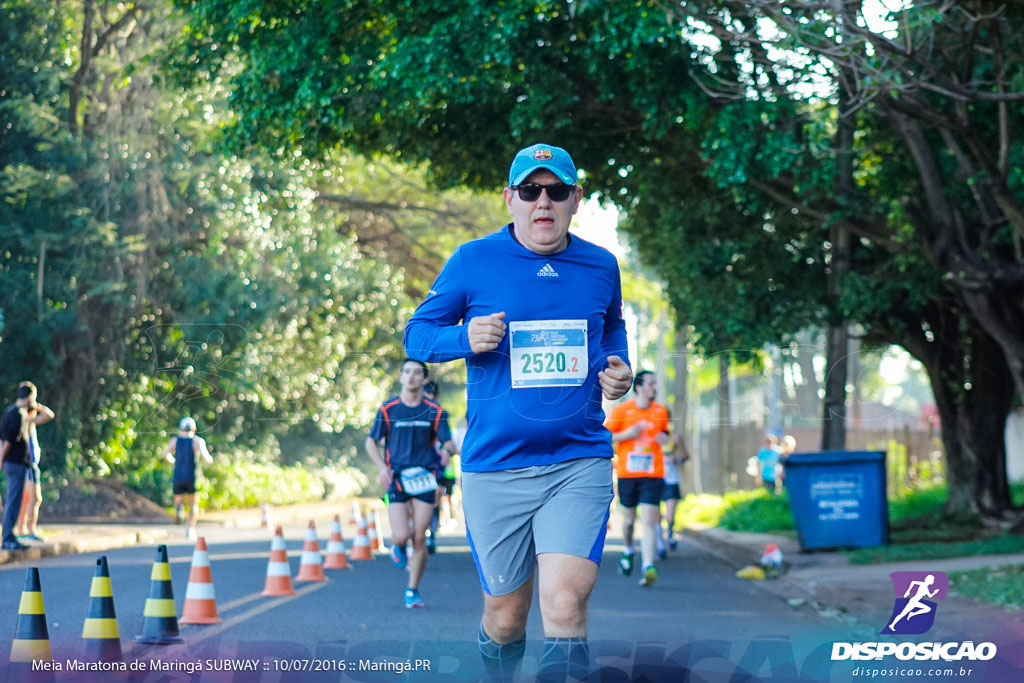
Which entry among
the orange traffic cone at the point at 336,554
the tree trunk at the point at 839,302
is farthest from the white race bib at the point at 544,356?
the orange traffic cone at the point at 336,554

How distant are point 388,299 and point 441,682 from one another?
23.1 m

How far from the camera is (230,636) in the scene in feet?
27.1

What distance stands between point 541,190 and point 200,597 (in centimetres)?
508

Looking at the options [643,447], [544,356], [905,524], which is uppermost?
[544,356]

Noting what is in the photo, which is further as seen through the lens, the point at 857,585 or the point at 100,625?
the point at 857,585

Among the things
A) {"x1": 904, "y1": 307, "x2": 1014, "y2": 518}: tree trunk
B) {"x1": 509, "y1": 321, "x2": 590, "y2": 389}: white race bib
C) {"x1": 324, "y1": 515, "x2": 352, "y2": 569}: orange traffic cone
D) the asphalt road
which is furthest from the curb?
{"x1": 904, "y1": 307, "x2": 1014, "y2": 518}: tree trunk

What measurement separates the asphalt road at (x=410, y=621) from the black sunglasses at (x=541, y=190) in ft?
7.61

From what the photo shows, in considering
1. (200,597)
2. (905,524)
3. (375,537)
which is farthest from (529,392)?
(905,524)

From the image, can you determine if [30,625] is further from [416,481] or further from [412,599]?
[416,481]

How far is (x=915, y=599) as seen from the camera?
32.6 ft

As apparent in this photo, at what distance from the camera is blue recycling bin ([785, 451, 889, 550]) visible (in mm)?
14602

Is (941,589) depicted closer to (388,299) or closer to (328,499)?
(388,299)

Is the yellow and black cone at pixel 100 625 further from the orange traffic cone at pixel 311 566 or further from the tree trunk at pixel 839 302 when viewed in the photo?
the tree trunk at pixel 839 302

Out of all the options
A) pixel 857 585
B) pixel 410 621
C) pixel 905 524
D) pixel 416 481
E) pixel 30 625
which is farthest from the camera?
pixel 905 524
